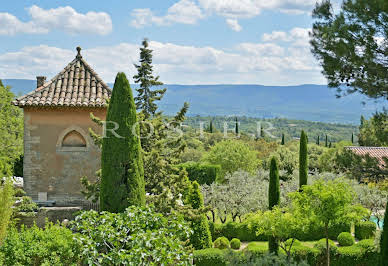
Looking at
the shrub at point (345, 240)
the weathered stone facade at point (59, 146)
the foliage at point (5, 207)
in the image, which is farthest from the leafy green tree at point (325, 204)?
the foliage at point (5, 207)

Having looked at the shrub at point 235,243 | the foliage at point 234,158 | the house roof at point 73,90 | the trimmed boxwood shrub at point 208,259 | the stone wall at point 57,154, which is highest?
the house roof at point 73,90

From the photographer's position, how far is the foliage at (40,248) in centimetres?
929

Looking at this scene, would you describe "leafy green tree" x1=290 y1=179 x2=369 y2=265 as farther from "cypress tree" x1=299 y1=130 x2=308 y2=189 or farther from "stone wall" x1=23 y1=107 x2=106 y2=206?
"cypress tree" x1=299 y1=130 x2=308 y2=189

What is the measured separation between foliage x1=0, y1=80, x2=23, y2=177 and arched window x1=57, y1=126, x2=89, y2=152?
47.0 feet

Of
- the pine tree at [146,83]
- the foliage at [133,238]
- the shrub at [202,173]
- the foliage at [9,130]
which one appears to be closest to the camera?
the foliage at [133,238]

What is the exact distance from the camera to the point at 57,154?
562 inches

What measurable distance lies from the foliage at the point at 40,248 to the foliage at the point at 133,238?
0.37 m

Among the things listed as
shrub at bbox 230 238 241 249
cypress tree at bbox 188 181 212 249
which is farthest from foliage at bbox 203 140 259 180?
cypress tree at bbox 188 181 212 249

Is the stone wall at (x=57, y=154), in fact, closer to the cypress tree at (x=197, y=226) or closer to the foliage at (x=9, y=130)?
the cypress tree at (x=197, y=226)

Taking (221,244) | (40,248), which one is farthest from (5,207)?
(221,244)

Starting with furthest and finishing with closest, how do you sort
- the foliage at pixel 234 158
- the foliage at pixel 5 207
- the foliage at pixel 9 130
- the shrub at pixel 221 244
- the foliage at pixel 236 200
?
the foliage at pixel 234 158, the foliage at pixel 9 130, the foliage at pixel 236 200, the shrub at pixel 221 244, the foliage at pixel 5 207

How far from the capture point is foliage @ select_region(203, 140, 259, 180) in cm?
3688

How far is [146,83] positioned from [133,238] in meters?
10.2

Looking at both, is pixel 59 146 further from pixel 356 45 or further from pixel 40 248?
pixel 356 45
